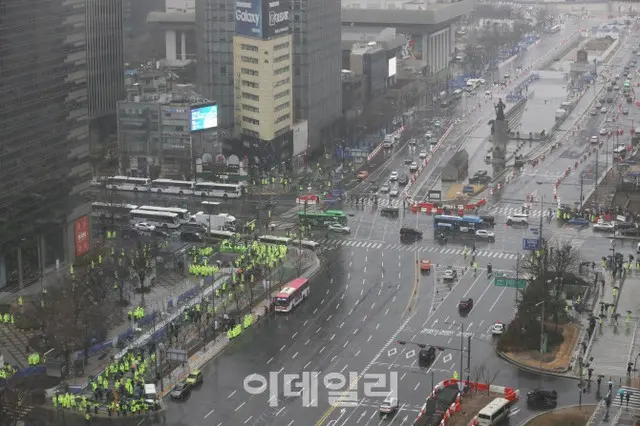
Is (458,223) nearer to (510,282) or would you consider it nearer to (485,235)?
(485,235)

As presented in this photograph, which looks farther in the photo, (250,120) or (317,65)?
(317,65)

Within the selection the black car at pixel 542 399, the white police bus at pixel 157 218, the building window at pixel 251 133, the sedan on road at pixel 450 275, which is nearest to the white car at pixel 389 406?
the black car at pixel 542 399

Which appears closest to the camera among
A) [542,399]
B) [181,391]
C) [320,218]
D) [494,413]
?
[494,413]

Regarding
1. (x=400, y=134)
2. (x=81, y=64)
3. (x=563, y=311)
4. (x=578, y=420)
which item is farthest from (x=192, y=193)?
(x=578, y=420)

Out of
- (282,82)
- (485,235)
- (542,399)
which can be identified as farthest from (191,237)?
(542,399)

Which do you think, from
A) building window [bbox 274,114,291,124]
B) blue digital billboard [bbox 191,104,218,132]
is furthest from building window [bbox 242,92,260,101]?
blue digital billboard [bbox 191,104,218,132]

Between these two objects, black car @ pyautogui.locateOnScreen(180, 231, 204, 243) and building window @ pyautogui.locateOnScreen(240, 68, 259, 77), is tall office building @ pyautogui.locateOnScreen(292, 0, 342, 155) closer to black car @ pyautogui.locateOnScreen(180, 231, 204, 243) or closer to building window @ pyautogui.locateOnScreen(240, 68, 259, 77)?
building window @ pyautogui.locateOnScreen(240, 68, 259, 77)
